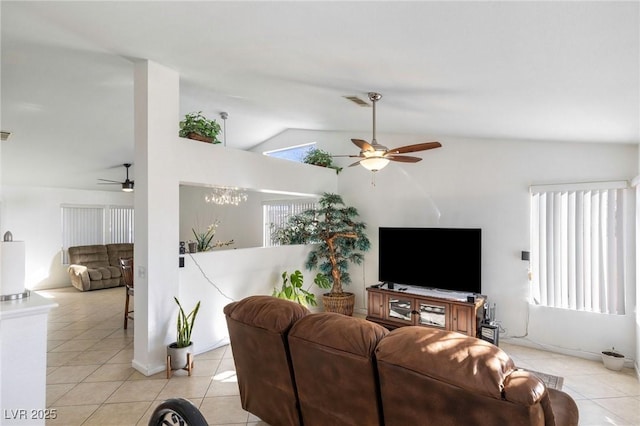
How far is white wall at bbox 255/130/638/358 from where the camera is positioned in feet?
12.6

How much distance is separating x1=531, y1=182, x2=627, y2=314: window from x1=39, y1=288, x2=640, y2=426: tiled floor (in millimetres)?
722

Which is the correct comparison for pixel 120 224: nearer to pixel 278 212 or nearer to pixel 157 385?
pixel 278 212

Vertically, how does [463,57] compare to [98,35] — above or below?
below

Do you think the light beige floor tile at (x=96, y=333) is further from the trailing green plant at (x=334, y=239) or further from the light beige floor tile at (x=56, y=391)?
the trailing green plant at (x=334, y=239)

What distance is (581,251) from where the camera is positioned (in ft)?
13.0

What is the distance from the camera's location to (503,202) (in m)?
4.57

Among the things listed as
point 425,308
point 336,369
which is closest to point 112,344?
point 336,369

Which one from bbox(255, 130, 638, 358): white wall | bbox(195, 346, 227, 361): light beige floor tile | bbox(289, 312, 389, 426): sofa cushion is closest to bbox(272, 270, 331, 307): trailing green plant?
bbox(195, 346, 227, 361): light beige floor tile

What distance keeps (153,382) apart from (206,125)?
2.79m

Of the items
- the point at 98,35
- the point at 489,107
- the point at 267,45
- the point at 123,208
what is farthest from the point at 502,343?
the point at 123,208

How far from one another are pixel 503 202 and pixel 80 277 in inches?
320

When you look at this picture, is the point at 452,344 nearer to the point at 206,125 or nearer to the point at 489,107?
the point at 489,107

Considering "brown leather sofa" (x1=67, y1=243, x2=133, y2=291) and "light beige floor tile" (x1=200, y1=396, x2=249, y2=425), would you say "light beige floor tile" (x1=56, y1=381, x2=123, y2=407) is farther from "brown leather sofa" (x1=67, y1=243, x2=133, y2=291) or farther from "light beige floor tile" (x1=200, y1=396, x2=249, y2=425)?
"brown leather sofa" (x1=67, y1=243, x2=133, y2=291)

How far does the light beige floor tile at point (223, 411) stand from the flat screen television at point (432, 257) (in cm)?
290
